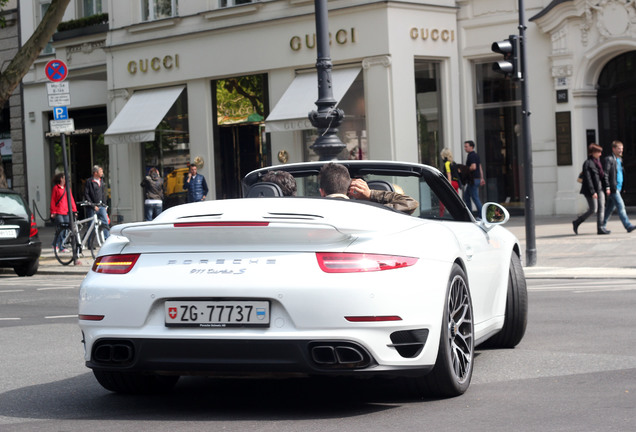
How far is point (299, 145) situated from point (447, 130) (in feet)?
11.9

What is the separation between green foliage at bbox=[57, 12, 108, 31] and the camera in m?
32.7

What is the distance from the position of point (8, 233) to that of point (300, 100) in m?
10.2

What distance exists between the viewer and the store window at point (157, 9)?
30530 mm

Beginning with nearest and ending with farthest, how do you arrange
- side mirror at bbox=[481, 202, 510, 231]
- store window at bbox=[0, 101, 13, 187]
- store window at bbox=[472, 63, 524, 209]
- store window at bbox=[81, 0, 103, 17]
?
side mirror at bbox=[481, 202, 510, 231] < store window at bbox=[472, 63, 524, 209] < store window at bbox=[81, 0, 103, 17] < store window at bbox=[0, 101, 13, 187]

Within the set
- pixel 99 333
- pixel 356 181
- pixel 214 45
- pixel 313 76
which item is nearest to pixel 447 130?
pixel 313 76

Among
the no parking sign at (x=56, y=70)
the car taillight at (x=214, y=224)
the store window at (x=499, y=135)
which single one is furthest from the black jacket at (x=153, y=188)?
the car taillight at (x=214, y=224)

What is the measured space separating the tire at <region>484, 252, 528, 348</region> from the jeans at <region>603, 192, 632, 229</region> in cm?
1281

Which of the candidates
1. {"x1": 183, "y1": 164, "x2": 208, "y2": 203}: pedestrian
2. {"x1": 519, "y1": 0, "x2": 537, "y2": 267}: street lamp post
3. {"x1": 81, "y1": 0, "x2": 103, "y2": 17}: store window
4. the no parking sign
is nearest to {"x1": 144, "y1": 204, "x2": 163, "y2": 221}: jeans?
{"x1": 183, "y1": 164, "x2": 208, "y2": 203}: pedestrian

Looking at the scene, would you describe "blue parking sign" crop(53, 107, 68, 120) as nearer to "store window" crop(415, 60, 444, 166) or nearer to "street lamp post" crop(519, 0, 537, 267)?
"street lamp post" crop(519, 0, 537, 267)

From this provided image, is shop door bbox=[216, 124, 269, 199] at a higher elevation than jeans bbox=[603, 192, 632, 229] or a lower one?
higher

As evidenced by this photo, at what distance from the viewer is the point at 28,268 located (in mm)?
19312

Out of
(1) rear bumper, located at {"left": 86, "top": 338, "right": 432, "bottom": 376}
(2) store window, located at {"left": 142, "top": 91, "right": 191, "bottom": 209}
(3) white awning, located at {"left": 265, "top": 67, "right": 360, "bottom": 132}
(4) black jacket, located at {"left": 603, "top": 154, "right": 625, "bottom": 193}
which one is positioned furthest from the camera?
(2) store window, located at {"left": 142, "top": 91, "right": 191, "bottom": 209}

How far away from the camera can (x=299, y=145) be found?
28094 mm

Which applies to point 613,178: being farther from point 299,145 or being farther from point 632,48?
point 299,145
